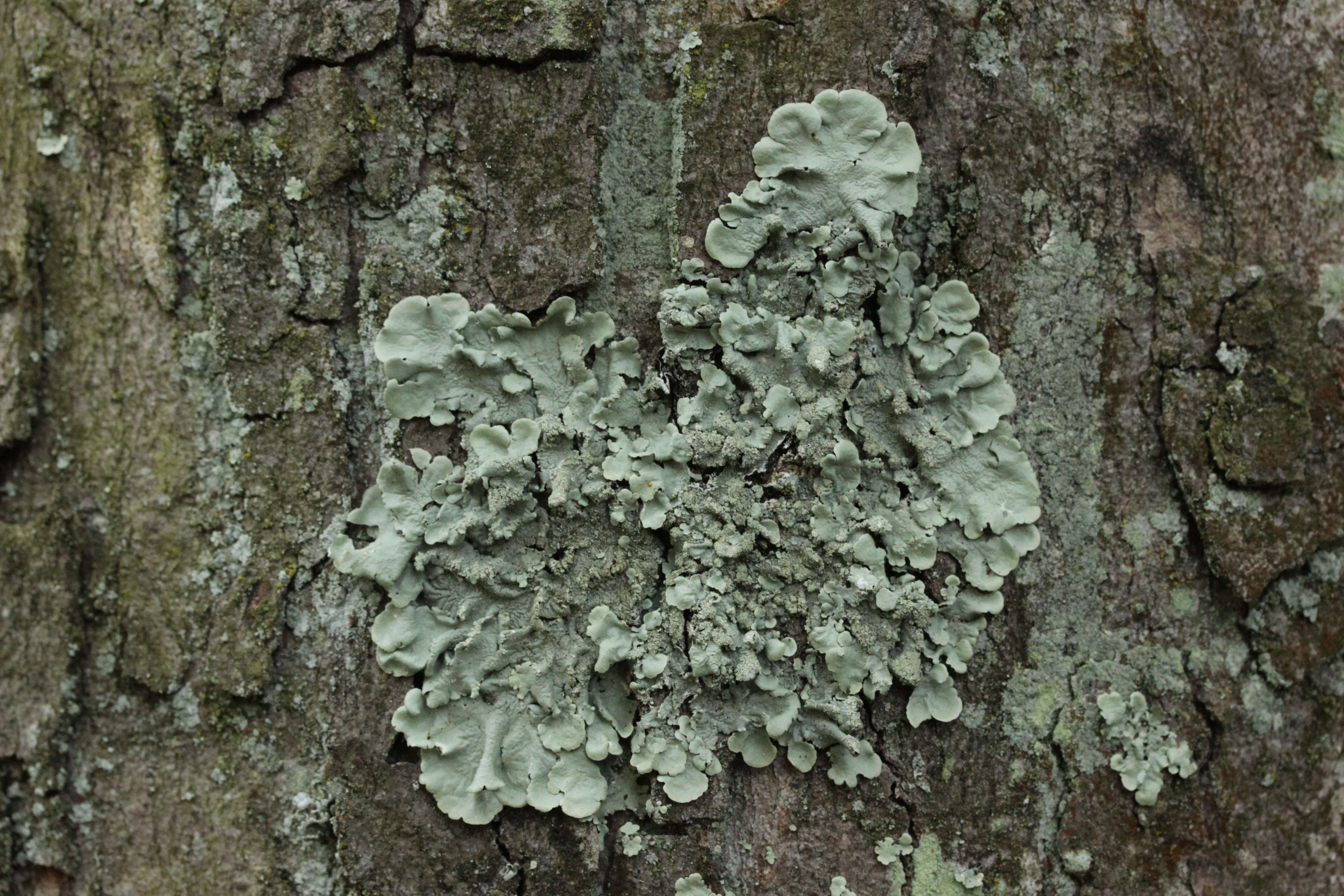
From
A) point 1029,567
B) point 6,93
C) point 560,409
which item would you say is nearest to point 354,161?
point 560,409

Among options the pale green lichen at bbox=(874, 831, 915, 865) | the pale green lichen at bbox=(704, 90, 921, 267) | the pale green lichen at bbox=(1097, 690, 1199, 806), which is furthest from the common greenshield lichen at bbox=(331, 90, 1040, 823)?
the pale green lichen at bbox=(1097, 690, 1199, 806)

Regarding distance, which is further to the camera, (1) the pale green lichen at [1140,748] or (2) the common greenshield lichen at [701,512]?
(1) the pale green lichen at [1140,748]

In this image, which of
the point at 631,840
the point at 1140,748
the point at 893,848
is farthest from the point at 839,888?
the point at 1140,748

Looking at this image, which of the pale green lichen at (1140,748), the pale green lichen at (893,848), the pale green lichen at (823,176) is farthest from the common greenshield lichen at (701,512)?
the pale green lichen at (1140,748)

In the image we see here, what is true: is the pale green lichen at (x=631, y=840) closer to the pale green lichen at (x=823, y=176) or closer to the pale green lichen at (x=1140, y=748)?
the pale green lichen at (x=1140, y=748)

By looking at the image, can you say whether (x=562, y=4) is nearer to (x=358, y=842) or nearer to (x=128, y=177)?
(x=128, y=177)
